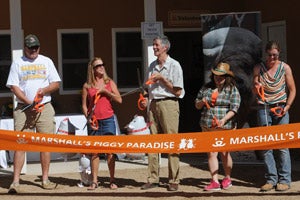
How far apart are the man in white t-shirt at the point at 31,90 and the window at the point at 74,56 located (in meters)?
4.62

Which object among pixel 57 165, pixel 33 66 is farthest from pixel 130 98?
pixel 33 66

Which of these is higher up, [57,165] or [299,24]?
[299,24]

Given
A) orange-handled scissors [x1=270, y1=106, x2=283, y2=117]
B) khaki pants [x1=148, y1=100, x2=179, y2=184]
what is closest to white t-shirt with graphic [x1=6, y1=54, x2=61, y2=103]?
khaki pants [x1=148, y1=100, x2=179, y2=184]

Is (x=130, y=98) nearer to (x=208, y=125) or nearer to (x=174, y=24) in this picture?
(x=174, y=24)

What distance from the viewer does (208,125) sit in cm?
879

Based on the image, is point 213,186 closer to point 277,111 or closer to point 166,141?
point 166,141

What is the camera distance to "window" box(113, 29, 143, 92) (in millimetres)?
14094

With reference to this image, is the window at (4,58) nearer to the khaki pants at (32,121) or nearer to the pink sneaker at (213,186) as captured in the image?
the khaki pants at (32,121)

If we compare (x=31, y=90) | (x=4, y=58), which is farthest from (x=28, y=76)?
(x=4, y=58)

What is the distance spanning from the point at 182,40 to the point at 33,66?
18.9 ft

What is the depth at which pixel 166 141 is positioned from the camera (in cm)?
841

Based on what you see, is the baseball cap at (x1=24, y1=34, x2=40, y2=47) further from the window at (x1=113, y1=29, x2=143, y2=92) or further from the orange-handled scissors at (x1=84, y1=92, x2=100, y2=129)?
the window at (x1=113, y1=29, x2=143, y2=92)

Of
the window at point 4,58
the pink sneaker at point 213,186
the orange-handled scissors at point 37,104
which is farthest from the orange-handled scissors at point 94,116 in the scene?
the window at point 4,58

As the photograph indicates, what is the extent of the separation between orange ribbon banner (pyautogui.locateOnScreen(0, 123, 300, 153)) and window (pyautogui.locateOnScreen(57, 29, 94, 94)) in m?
5.29
